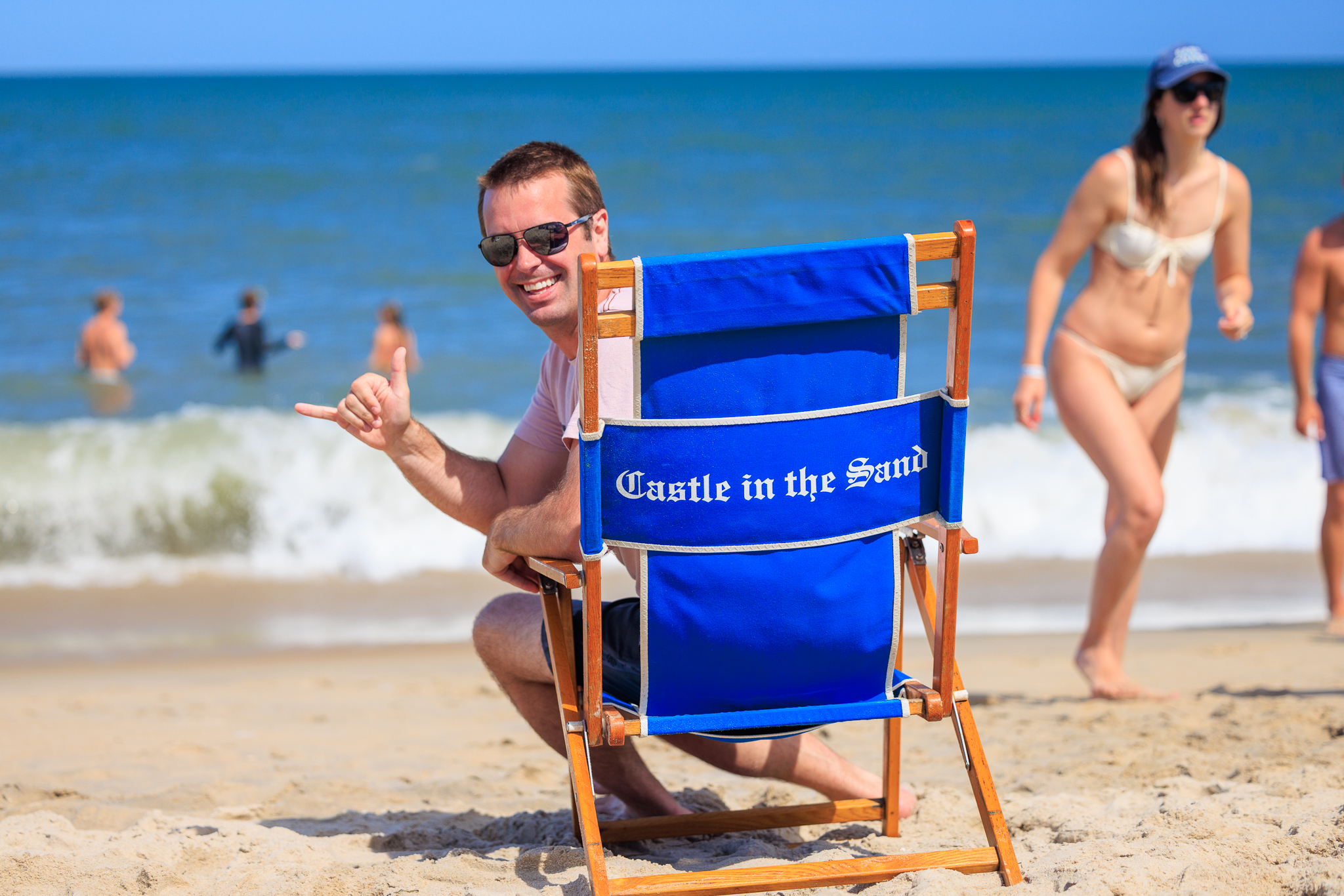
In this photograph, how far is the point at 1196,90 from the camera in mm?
3643

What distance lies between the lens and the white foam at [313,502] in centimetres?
657

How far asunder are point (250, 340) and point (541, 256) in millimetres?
9607

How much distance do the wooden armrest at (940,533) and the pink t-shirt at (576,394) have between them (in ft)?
1.66

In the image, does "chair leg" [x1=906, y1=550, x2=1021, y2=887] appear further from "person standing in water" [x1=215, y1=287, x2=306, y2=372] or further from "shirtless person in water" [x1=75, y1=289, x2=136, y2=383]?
"shirtless person in water" [x1=75, y1=289, x2=136, y2=383]

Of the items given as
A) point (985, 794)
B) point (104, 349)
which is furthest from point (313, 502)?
point (985, 794)

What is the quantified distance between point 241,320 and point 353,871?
9660 mm

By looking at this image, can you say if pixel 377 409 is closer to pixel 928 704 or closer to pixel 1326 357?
pixel 928 704

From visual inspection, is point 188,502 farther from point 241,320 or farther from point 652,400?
point 652,400

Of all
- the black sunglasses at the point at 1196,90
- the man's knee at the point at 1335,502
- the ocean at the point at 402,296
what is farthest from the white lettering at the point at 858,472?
the ocean at the point at 402,296

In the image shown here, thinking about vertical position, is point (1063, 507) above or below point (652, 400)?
below

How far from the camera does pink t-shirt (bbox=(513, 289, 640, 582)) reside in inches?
80.7

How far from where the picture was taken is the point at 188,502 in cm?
708

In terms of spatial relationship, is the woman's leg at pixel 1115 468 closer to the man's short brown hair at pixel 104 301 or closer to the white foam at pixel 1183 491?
the white foam at pixel 1183 491

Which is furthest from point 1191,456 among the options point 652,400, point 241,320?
point 241,320
